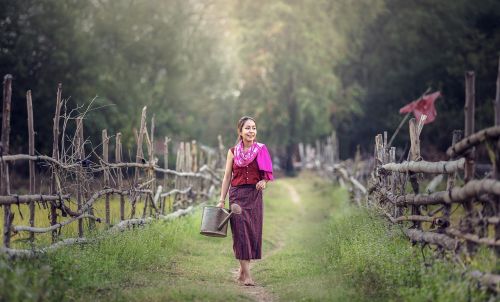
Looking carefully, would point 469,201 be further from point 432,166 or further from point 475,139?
Answer: point 432,166

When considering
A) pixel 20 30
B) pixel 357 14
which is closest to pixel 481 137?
pixel 20 30

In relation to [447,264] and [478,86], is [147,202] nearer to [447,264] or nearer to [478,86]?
[447,264]

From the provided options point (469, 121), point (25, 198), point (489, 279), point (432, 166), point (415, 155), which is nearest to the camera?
point (489, 279)

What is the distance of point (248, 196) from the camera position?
806 centimetres

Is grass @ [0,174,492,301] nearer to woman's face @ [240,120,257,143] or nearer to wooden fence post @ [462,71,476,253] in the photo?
wooden fence post @ [462,71,476,253]

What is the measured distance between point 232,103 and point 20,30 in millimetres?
20783

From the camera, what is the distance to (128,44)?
31.6 m

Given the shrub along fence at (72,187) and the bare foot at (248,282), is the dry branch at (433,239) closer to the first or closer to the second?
the bare foot at (248,282)

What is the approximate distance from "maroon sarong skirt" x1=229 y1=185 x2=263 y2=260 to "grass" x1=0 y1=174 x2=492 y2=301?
0.45 m

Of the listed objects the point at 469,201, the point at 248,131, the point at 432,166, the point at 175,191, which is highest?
the point at 248,131

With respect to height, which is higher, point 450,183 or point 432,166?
point 432,166

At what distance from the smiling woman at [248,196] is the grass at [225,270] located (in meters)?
0.40

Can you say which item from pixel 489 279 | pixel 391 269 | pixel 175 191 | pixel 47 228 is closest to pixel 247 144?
pixel 391 269

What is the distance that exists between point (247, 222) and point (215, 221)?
1.21 ft
